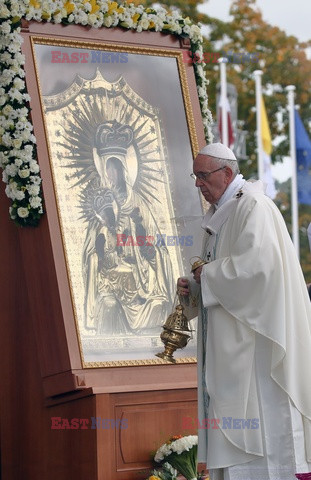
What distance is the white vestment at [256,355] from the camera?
24.1ft

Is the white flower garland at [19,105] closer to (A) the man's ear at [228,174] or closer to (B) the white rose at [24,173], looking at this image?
(B) the white rose at [24,173]

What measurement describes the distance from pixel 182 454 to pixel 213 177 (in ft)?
7.43

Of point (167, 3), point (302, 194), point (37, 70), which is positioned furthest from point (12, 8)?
point (302, 194)

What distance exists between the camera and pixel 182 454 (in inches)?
348

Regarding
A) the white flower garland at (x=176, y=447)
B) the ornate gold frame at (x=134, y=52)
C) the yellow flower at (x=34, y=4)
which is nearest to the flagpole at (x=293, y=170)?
the ornate gold frame at (x=134, y=52)

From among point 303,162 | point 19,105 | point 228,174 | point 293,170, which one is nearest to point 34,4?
point 19,105

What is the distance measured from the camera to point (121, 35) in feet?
33.1

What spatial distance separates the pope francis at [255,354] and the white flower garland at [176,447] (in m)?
1.12

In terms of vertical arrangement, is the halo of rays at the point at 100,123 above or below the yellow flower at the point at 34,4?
below

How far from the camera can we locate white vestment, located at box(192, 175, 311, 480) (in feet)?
24.1

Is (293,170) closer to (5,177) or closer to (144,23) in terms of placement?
(144,23)

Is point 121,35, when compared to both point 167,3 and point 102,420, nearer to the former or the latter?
point 102,420

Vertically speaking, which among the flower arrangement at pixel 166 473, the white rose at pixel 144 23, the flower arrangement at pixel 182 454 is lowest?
the flower arrangement at pixel 166 473

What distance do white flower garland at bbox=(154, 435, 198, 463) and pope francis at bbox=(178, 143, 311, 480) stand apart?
112 cm
